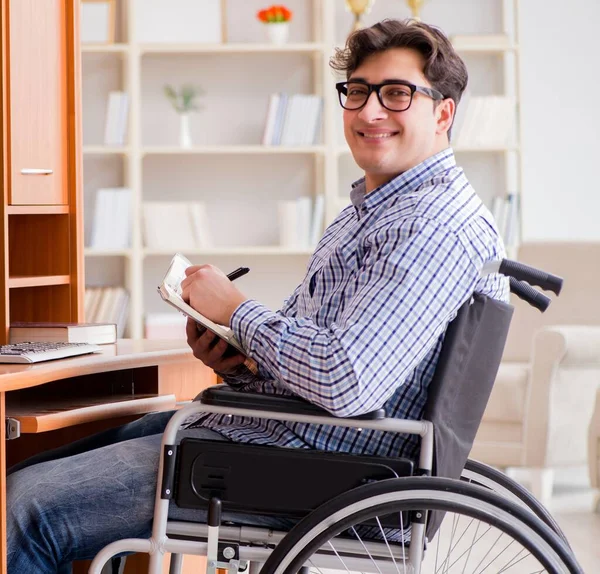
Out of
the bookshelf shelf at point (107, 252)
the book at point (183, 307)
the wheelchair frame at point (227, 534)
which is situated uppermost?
the bookshelf shelf at point (107, 252)

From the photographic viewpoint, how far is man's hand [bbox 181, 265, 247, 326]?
1555 millimetres

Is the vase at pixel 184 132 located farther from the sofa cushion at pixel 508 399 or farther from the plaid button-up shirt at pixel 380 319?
the plaid button-up shirt at pixel 380 319

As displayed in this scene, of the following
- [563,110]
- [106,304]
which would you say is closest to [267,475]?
[106,304]

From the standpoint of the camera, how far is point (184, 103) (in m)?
4.95

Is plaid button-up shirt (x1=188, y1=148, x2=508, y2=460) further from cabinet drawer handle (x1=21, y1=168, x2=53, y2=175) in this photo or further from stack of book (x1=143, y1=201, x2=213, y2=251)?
stack of book (x1=143, y1=201, x2=213, y2=251)

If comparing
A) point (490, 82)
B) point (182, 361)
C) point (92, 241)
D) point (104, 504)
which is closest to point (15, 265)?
point (182, 361)

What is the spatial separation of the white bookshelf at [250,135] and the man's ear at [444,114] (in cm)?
323

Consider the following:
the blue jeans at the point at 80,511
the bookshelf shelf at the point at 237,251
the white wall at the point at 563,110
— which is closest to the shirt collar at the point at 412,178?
the blue jeans at the point at 80,511

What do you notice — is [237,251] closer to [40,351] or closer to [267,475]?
[40,351]

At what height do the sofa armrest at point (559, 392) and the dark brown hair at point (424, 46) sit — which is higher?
the dark brown hair at point (424, 46)

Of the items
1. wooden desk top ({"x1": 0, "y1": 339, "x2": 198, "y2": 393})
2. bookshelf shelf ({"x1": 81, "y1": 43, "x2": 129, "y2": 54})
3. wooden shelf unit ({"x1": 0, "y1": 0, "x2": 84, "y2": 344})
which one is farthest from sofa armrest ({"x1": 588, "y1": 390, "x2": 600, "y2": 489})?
bookshelf shelf ({"x1": 81, "y1": 43, "x2": 129, "y2": 54})

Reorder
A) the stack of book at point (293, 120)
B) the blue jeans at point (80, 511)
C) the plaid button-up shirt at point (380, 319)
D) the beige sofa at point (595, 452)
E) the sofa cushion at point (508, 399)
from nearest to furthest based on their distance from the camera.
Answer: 1. the plaid button-up shirt at point (380, 319)
2. the blue jeans at point (80, 511)
3. the beige sofa at point (595, 452)
4. the sofa cushion at point (508, 399)
5. the stack of book at point (293, 120)

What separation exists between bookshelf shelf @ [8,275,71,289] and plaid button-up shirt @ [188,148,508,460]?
82cm

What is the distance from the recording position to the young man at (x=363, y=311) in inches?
55.6
